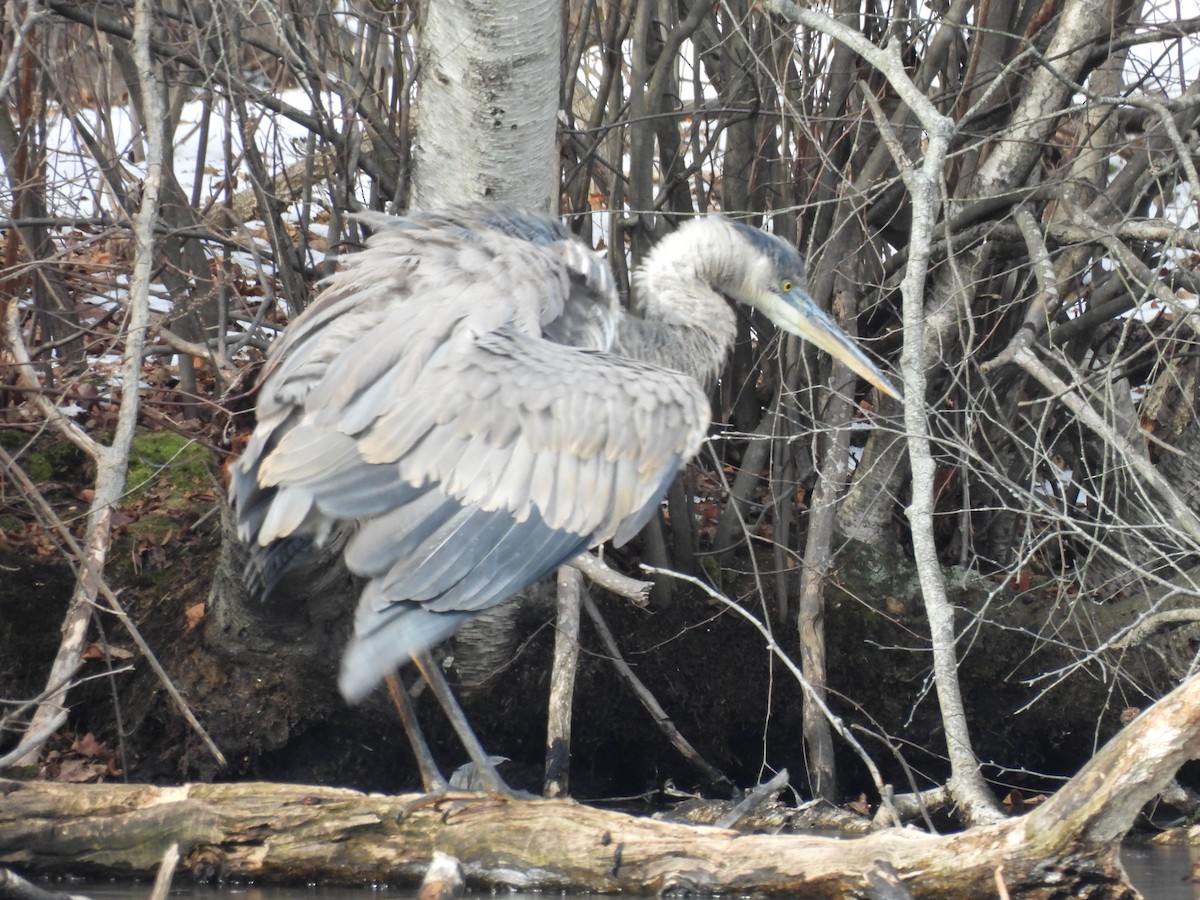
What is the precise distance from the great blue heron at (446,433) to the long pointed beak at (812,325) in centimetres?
120

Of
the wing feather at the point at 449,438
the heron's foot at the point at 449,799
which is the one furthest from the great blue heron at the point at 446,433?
the heron's foot at the point at 449,799

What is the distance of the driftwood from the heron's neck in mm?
2271

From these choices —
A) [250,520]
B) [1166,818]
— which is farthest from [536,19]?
[1166,818]

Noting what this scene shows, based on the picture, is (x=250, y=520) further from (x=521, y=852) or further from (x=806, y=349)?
(x=806, y=349)

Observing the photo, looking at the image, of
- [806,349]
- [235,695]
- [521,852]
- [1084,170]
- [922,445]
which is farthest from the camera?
[806,349]

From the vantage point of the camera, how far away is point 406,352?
441 centimetres

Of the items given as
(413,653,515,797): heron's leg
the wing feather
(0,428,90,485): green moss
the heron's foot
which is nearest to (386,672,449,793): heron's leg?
(413,653,515,797): heron's leg

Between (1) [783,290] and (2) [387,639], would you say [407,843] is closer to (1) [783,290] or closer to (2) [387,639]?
(2) [387,639]

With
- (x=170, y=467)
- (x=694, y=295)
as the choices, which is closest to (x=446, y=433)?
(x=694, y=295)

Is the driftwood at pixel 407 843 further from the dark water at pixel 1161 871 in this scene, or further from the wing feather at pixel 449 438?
the dark water at pixel 1161 871

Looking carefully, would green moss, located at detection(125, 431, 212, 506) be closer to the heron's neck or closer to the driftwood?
the heron's neck

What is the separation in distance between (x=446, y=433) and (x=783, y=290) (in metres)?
2.09

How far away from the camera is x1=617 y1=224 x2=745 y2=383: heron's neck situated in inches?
225

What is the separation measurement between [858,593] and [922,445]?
7.33ft
